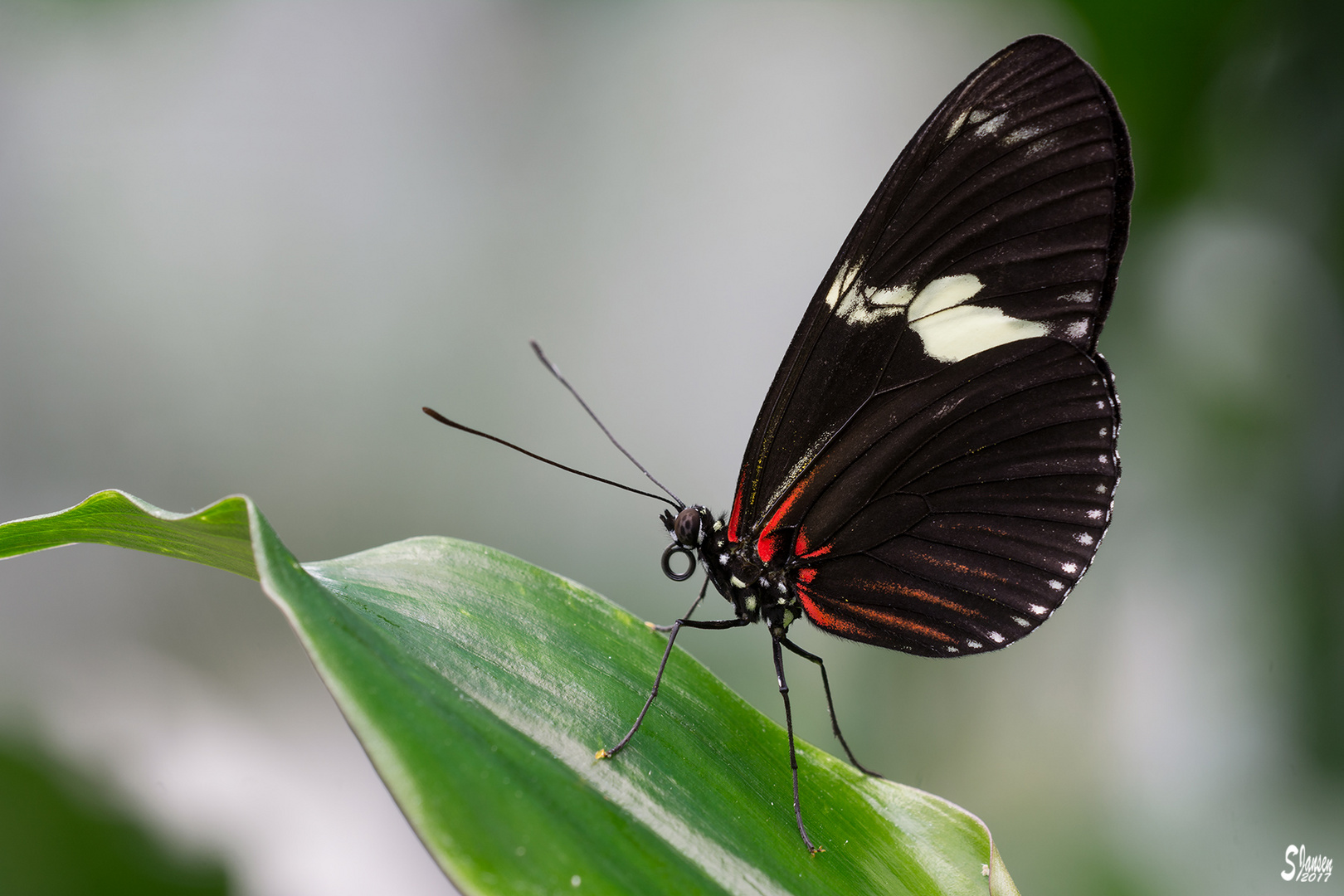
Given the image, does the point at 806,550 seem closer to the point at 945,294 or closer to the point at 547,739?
the point at 945,294

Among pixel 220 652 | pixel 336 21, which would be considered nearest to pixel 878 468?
pixel 220 652

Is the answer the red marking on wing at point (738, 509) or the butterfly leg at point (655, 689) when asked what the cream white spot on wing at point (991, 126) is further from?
the butterfly leg at point (655, 689)

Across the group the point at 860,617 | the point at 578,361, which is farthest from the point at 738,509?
the point at 578,361

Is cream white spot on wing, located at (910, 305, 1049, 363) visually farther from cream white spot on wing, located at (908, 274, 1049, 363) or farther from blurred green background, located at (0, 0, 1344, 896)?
blurred green background, located at (0, 0, 1344, 896)

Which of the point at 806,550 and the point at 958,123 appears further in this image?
the point at 806,550

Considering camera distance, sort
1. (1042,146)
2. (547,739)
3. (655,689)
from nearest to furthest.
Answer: (547,739) → (655,689) → (1042,146)

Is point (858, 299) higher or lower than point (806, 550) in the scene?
higher

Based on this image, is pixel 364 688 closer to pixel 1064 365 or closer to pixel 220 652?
pixel 1064 365
